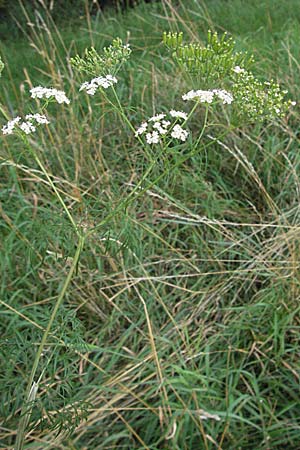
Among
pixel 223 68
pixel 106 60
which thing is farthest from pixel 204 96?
pixel 106 60

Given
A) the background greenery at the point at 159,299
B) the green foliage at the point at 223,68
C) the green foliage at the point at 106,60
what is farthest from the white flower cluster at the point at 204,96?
the background greenery at the point at 159,299

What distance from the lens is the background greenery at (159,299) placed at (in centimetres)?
225

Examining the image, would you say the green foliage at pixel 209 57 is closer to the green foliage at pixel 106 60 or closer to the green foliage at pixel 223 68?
the green foliage at pixel 223 68

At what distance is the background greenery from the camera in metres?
2.25

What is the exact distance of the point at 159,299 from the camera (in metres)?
2.50

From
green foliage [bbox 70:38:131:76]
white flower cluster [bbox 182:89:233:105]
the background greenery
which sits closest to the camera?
white flower cluster [bbox 182:89:233:105]

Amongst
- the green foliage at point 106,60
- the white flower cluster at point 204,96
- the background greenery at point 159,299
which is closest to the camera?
the white flower cluster at point 204,96

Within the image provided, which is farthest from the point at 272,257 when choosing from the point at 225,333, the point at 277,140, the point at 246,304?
the point at 277,140

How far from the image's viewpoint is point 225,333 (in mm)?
2584

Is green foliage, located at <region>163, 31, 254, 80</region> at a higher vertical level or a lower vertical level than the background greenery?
higher

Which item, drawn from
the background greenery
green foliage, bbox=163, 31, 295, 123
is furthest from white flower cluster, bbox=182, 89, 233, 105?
the background greenery

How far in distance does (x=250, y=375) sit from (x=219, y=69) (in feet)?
4.30

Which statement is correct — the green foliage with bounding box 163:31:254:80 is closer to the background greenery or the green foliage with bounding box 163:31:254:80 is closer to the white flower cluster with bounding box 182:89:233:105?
the white flower cluster with bounding box 182:89:233:105

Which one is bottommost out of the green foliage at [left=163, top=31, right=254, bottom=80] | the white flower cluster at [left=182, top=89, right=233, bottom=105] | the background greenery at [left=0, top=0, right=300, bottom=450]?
the background greenery at [left=0, top=0, right=300, bottom=450]
